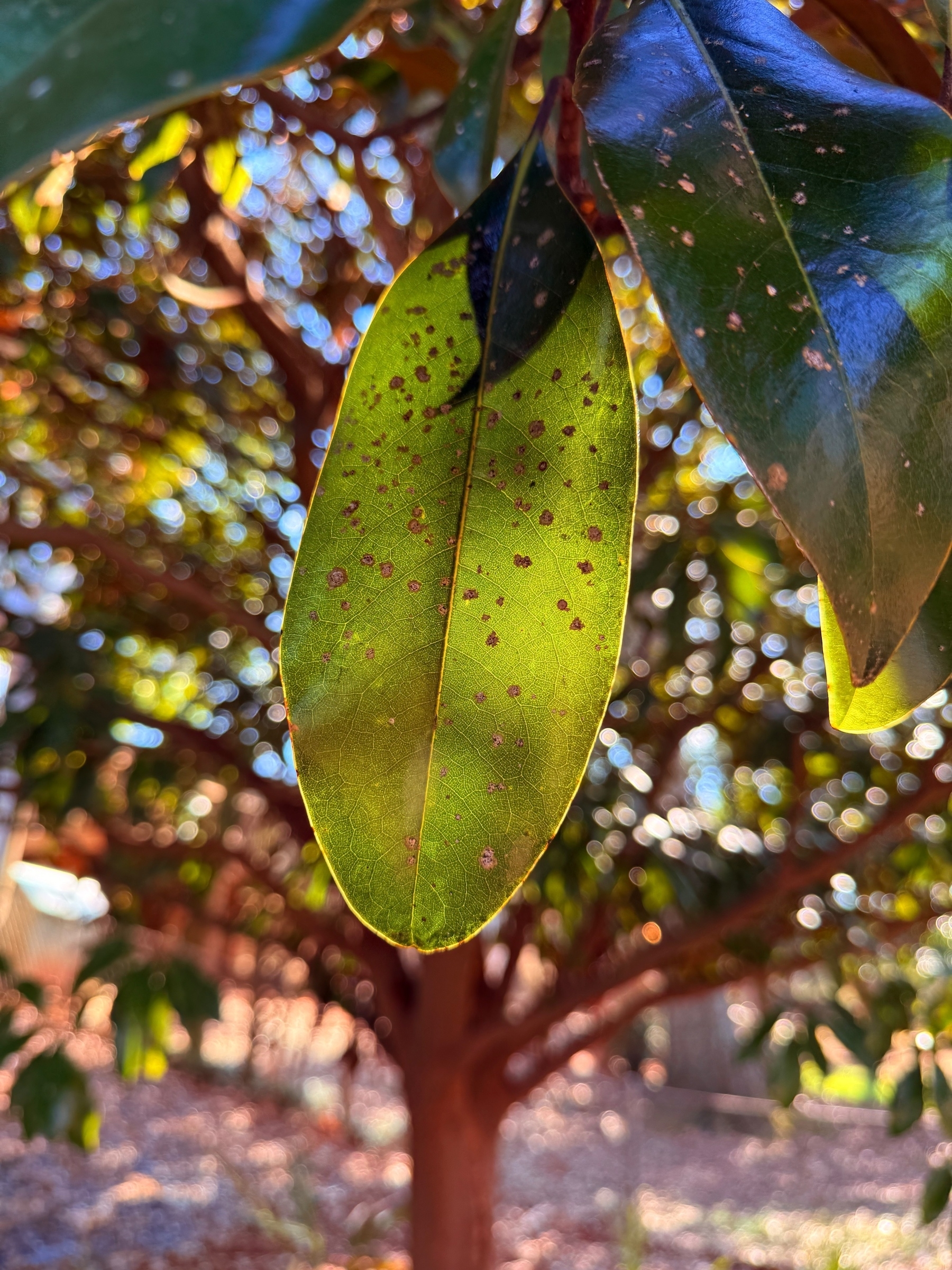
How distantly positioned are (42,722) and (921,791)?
133 cm

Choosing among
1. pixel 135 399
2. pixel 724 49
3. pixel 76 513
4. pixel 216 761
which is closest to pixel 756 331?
pixel 724 49

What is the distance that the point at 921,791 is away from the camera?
58.2 inches

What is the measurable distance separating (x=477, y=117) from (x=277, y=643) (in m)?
0.91

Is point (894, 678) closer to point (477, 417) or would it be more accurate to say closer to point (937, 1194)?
point (477, 417)

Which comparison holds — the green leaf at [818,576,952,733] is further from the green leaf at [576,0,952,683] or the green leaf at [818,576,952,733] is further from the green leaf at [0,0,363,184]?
the green leaf at [0,0,363,184]

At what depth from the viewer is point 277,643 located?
1.36 meters

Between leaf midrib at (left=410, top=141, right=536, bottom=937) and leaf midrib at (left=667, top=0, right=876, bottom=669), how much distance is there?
0.24ft

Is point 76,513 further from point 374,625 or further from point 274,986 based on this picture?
point 274,986

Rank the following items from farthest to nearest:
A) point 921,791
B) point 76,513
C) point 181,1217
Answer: point 181,1217
point 76,513
point 921,791

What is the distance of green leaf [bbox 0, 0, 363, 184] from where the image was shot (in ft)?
0.73

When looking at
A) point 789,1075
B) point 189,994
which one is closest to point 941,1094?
point 789,1075

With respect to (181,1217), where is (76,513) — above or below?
above

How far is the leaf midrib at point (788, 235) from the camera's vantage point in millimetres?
272

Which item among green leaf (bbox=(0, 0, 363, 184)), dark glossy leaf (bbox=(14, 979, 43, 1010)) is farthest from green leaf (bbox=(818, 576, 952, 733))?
dark glossy leaf (bbox=(14, 979, 43, 1010))
